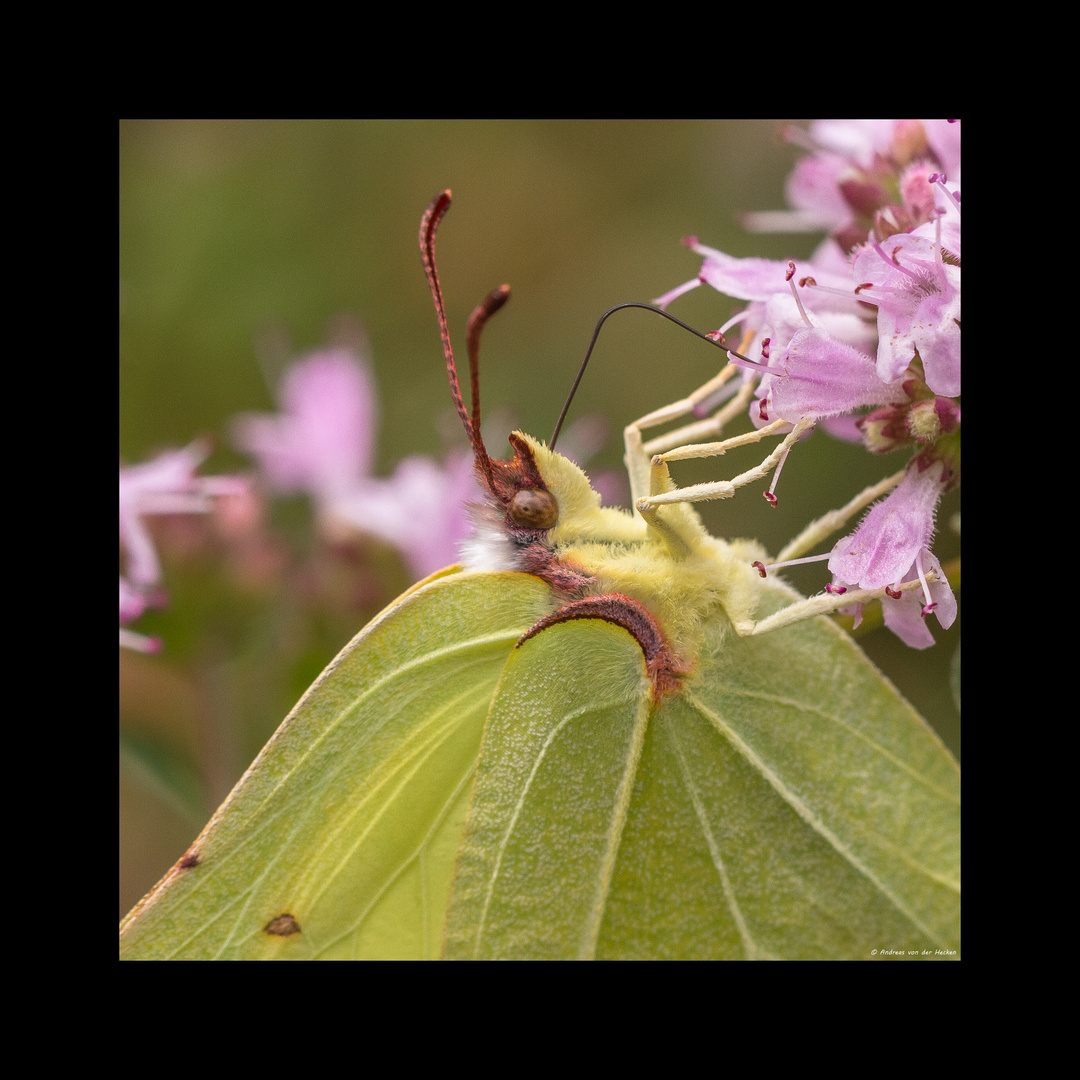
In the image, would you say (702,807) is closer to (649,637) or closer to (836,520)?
(649,637)

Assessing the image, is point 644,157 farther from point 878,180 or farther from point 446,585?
point 446,585

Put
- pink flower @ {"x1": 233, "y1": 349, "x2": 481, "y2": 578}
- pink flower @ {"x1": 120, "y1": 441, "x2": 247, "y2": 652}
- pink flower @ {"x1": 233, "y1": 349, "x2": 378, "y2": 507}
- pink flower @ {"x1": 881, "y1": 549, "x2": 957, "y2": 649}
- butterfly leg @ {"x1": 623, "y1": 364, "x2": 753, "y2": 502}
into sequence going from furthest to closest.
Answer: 1. pink flower @ {"x1": 233, "y1": 349, "x2": 378, "y2": 507}
2. pink flower @ {"x1": 233, "y1": 349, "x2": 481, "y2": 578}
3. pink flower @ {"x1": 120, "y1": 441, "x2": 247, "y2": 652}
4. butterfly leg @ {"x1": 623, "y1": 364, "x2": 753, "y2": 502}
5. pink flower @ {"x1": 881, "y1": 549, "x2": 957, "y2": 649}

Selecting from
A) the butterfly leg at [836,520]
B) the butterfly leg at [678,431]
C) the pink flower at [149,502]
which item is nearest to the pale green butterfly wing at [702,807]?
the butterfly leg at [836,520]

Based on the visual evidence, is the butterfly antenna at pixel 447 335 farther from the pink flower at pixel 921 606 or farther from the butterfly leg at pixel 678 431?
the pink flower at pixel 921 606

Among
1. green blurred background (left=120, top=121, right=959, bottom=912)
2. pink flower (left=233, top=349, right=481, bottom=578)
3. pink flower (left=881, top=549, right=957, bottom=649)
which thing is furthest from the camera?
green blurred background (left=120, top=121, right=959, bottom=912)

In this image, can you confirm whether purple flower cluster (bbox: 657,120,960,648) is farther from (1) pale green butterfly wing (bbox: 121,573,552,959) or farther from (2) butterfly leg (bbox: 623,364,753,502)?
(1) pale green butterfly wing (bbox: 121,573,552,959)

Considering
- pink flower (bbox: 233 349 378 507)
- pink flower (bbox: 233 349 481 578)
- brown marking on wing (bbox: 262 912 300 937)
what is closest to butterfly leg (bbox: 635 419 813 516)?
brown marking on wing (bbox: 262 912 300 937)

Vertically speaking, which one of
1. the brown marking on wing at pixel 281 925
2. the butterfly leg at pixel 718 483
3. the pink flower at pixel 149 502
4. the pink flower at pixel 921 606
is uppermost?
the pink flower at pixel 149 502
